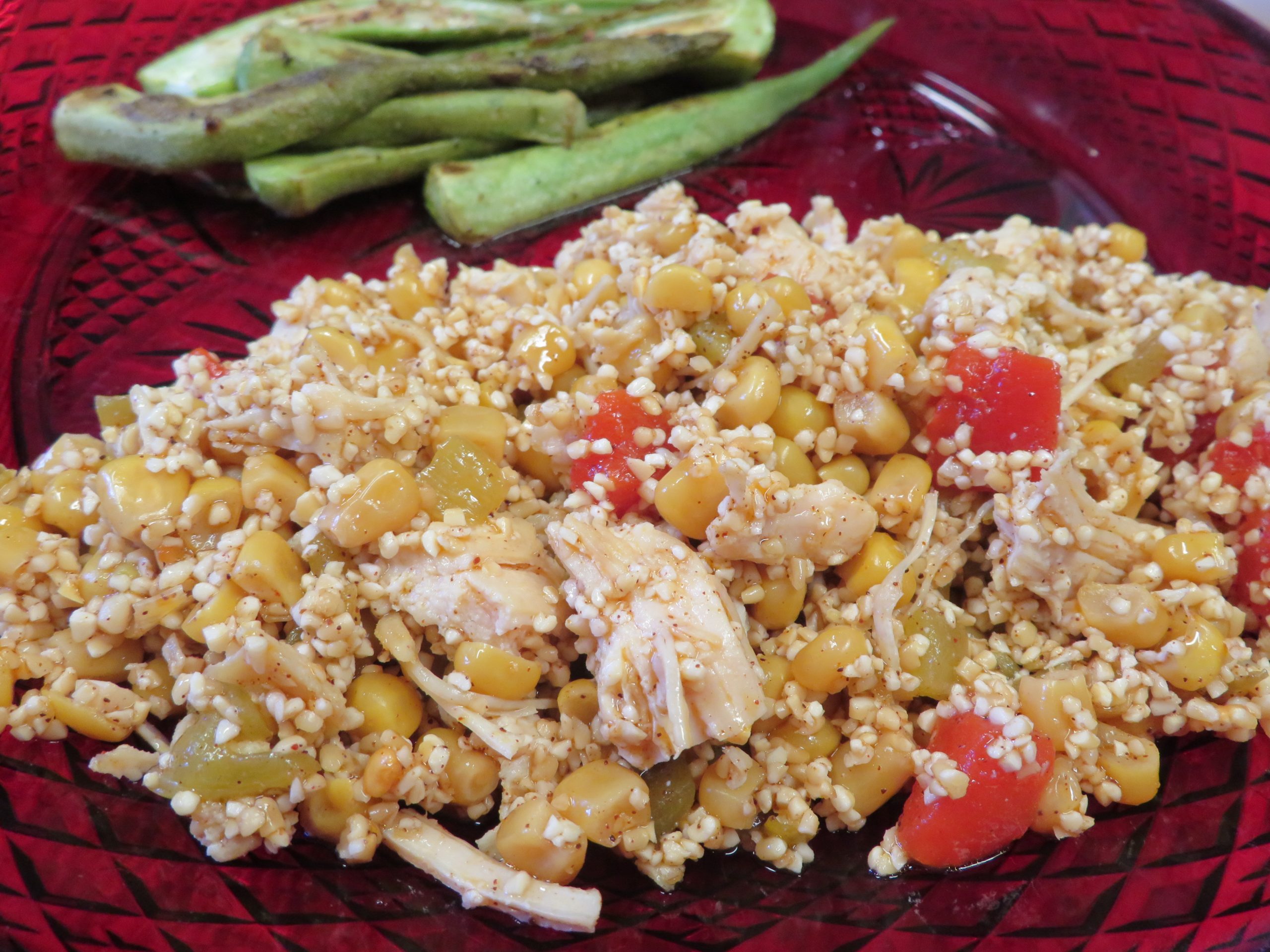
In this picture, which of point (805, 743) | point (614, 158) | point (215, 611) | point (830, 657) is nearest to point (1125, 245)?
point (830, 657)

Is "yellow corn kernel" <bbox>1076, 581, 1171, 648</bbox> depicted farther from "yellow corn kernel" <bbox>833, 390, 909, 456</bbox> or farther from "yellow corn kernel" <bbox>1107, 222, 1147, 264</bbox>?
"yellow corn kernel" <bbox>1107, 222, 1147, 264</bbox>

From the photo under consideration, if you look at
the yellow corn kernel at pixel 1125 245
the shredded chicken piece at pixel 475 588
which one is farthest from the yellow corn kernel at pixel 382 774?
the yellow corn kernel at pixel 1125 245

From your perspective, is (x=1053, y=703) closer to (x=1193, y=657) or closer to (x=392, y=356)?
(x=1193, y=657)

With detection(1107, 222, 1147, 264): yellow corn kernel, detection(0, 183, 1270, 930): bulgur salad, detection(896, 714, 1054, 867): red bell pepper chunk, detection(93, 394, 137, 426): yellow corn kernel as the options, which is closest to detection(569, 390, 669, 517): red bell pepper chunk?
detection(0, 183, 1270, 930): bulgur salad

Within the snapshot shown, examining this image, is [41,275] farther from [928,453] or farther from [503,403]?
[928,453]

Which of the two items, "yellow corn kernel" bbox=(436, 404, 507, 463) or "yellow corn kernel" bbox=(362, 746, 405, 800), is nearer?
"yellow corn kernel" bbox=(362, 746, 405, 800)

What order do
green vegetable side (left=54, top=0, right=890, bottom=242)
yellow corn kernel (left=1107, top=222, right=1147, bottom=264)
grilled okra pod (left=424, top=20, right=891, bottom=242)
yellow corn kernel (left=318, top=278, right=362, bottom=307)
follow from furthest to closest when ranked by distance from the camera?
1. grilled okra pod (left=424, top=20, right=891, bottom=242)
2. green vegetable side (left=54, top=0, right=890, bottom=242)
3. yellow corn kernel (left=1107, top=222, right=1147, bottom=264)
4. yellow corn kernel (left=318, top=278, right=362, bottom=307)

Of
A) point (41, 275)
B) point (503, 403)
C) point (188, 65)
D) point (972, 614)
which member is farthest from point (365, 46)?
point (972, 614)
